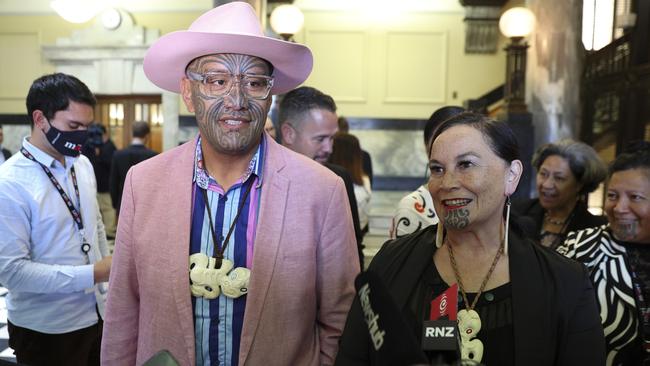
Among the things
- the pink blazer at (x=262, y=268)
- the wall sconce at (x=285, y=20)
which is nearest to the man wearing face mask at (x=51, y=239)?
the pink blazer at (x=262, y=268)

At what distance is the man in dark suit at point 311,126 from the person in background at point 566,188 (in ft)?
3.83

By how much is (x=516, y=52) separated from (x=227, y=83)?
591 centimetres

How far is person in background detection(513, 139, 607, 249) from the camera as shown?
3.03 metres

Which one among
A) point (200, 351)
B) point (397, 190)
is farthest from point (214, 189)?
point (397, 190)

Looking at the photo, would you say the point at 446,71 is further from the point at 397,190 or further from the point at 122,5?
the point at 122,5

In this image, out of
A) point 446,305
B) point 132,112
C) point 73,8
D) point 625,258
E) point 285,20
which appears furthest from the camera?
point 132,112

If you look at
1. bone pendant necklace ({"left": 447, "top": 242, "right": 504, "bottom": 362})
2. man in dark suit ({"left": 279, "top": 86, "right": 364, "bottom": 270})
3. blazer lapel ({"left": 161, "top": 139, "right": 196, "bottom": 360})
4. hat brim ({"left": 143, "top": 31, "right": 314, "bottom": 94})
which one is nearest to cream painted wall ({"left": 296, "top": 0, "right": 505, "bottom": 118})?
man in dark suit ({"left": 279, "top": 86, "right": 364, "bottom": 270})

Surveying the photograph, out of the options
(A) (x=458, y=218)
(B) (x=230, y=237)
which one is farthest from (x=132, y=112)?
(A) (x=458, y=218)

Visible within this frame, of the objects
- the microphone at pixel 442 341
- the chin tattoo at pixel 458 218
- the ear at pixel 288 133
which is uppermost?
the ear at pixel 288 133

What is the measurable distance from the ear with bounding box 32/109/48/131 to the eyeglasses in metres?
1.06

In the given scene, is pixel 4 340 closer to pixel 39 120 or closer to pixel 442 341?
pixel 39 120

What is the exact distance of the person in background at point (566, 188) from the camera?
303cm

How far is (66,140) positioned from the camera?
2283mm

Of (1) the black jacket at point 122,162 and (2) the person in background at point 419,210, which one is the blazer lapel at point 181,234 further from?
(1) the black jacket at point 122,162
